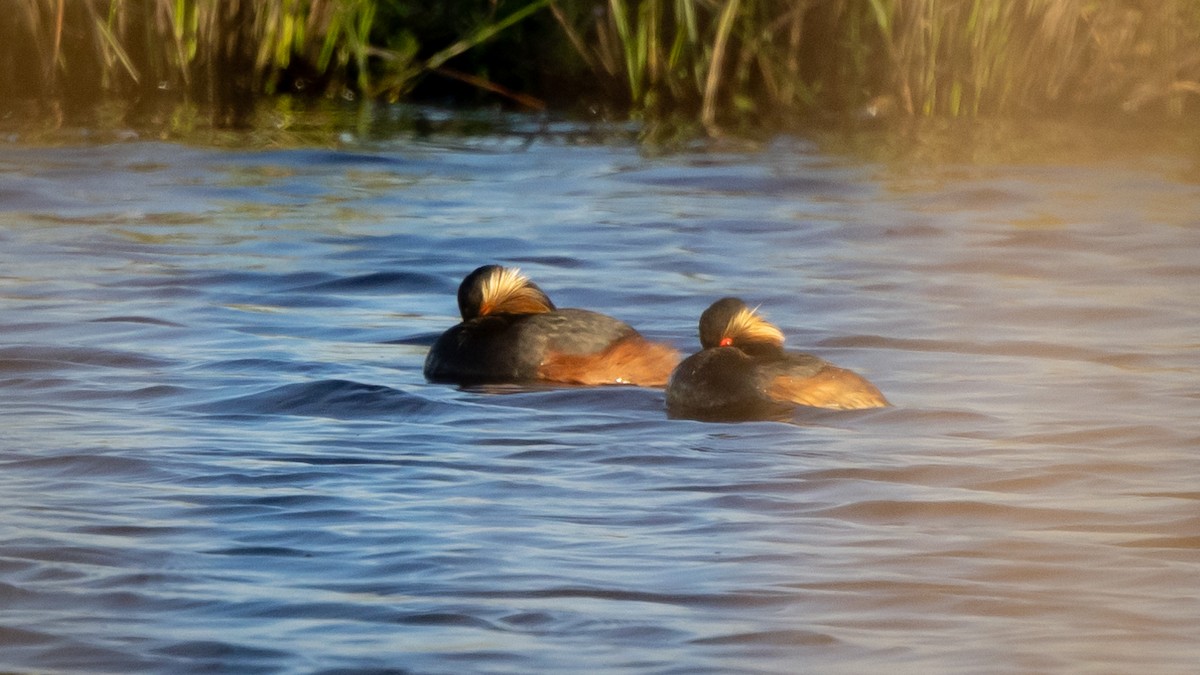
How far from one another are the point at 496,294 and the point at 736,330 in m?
1.45

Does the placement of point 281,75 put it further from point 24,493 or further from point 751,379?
point 24,493

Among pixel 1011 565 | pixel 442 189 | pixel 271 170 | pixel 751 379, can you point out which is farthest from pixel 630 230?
pixel 1011 565

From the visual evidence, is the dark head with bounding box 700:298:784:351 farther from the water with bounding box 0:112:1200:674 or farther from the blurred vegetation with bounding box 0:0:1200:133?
the blurred vegetation with bounding box 0:0:1200:133

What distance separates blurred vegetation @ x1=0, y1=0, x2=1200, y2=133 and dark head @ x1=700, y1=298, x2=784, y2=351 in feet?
20.8

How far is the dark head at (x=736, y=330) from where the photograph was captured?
A: 314 inches

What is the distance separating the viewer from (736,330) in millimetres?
7969

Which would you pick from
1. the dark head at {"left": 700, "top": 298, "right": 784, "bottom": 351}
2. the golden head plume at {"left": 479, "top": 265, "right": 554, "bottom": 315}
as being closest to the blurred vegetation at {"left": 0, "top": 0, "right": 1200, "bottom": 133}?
the golden head plume at {"left": 479, "top": 265, "right": 554, "bottom": 315}

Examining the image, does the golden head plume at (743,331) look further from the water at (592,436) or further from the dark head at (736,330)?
the water at (592,436)

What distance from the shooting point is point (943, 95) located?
588 inches

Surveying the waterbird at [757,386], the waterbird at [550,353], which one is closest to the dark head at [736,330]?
the waterbird at [757,386]

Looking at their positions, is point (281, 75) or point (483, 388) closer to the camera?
point (483, 388)

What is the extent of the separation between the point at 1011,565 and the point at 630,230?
701 centimetres

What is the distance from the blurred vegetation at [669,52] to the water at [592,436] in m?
1.18

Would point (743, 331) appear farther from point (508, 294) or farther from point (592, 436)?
point (508, 294)
